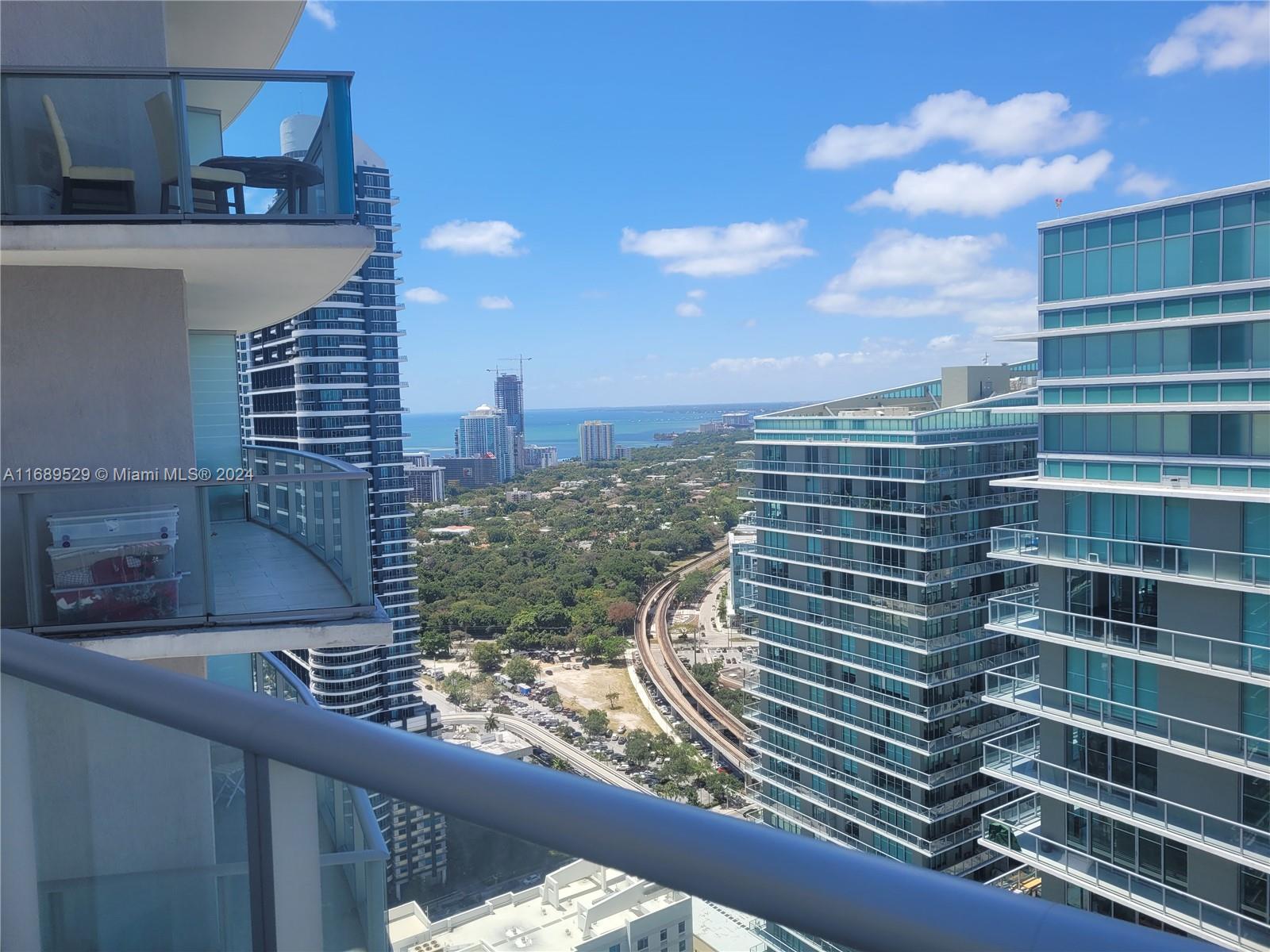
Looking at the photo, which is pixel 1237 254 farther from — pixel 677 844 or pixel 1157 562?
pixel 677 844

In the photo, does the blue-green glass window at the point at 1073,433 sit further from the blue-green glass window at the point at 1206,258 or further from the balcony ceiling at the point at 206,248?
the balcony ceiling at the point at 206,248

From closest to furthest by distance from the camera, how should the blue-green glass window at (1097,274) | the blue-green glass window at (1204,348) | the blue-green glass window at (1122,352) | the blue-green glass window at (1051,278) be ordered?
1. the blue-green glass window at (1204,348)
2. the blue-green glass window at (1122,352)
3. the blue-green glass window at (1097,274)
4. the blue-green glass window at (1051,278)

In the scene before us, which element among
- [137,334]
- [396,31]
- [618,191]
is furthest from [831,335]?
[137,334]

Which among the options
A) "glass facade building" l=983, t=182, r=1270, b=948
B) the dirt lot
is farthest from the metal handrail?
the dirt lot

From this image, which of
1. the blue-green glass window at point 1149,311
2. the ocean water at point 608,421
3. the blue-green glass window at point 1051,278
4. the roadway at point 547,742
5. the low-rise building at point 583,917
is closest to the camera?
the low-rise building at point 583,917

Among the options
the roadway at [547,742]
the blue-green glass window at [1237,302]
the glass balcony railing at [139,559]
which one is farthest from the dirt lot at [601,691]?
the glass balcony railing at [139,559]

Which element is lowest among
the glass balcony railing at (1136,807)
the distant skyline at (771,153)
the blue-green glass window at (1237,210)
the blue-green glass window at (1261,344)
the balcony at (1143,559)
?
the glass balcony railing at (1136,807)

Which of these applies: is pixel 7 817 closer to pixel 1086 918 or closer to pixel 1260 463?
pixel 1086 918
